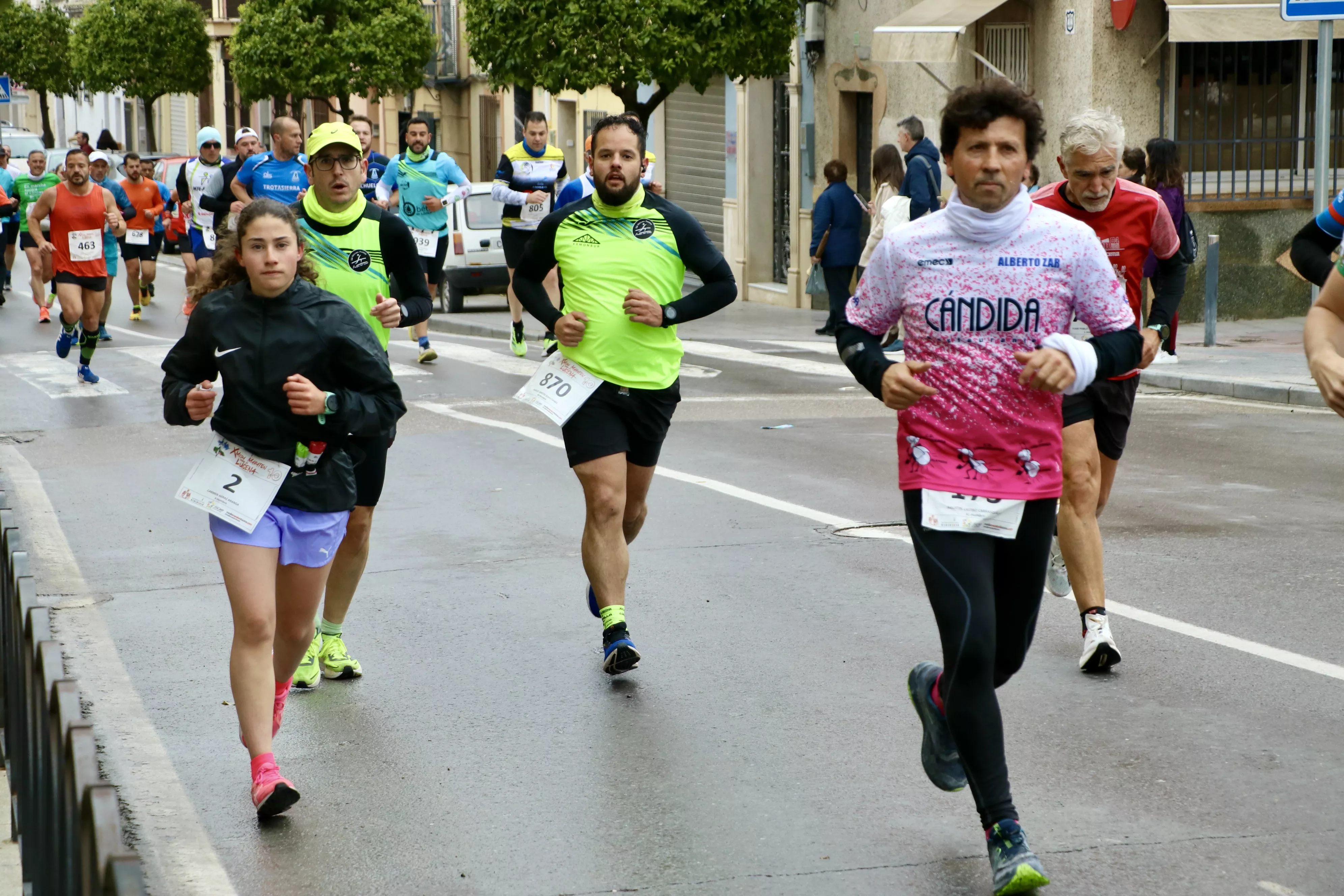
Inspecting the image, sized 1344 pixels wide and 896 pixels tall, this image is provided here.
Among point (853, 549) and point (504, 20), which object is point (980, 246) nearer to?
point (853, 549)

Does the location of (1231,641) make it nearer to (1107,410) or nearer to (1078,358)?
(1107,410)

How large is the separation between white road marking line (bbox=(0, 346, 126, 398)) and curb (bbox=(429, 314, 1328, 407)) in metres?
8.11

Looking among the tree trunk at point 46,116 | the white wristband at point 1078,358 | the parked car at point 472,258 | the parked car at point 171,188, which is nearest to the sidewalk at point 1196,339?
the parked car at point 472,258

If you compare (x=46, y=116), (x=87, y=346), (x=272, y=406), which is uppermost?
(x=46, y=116)

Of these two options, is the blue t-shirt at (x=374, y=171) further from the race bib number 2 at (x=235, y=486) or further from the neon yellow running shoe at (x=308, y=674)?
the race bib number 2 at (x=235, y=486)

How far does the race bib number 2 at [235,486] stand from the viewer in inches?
201

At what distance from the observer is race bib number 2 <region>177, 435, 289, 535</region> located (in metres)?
5.10

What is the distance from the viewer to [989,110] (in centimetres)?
457

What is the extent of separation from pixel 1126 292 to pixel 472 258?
17.6 m

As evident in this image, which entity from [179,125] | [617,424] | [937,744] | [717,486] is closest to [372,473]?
[617,424]

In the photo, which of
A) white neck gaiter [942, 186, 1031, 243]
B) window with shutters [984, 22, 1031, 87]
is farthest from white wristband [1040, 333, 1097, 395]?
window with shutters [984, 22, 1031, 87]

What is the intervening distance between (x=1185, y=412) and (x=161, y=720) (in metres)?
9.20

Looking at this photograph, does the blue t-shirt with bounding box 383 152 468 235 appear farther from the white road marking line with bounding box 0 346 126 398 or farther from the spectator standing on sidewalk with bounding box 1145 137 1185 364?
the spectator standing on sidewalk with bounding box 1145 137 1185 364

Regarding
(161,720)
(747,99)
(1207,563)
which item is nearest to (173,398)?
(161,720)
